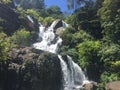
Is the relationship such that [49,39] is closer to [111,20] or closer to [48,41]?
[48,41]

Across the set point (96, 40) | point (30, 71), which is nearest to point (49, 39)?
point (96, 40)

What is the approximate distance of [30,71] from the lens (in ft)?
90.9

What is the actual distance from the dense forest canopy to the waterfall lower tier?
3.17 feet

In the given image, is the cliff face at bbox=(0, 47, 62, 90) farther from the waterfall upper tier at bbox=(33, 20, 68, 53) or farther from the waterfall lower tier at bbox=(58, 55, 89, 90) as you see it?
the waterfall upper tier at bbox=(33, 20, 68, 53)

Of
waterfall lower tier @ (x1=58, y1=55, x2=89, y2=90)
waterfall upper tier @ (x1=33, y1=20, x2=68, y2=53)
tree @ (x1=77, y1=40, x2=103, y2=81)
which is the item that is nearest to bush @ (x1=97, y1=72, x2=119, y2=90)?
tree @ (x1=77, y1=40, x2=103, y2=81)

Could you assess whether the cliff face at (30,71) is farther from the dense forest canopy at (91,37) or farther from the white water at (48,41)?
the white water at (48,41)

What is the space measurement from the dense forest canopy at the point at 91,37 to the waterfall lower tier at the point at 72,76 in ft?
3.17

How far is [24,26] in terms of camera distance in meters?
44.2

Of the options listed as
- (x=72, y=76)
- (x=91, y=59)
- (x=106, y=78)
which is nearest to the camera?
(x=106, y=78)

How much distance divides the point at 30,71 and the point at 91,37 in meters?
13.4

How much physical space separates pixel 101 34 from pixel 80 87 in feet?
38.2

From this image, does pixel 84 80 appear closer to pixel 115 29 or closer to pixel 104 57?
pixel 104 57

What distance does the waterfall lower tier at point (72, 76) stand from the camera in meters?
30.3

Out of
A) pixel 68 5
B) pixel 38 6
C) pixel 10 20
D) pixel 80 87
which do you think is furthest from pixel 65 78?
pixel 38 6
